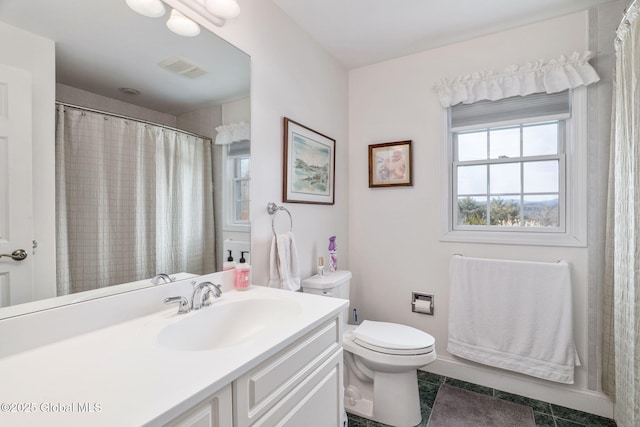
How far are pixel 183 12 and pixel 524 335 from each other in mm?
2515

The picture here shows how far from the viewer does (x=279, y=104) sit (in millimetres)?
1764

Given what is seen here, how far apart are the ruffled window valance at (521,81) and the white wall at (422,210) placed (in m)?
0.08

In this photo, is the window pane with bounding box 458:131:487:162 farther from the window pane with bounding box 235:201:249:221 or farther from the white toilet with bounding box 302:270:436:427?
the window pane with bounding box 235:201:249:221

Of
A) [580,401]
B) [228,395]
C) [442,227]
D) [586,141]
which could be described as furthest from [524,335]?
[228,395]

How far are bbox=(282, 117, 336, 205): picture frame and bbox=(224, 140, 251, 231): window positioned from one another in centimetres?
30

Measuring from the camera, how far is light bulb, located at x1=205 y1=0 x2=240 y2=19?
51.3 inches

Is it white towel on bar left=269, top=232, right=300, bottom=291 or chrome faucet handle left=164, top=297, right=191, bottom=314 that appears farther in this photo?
white towel on bar left=269, top=232, right=300, bottom=291

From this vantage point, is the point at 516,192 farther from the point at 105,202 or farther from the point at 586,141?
the point at 105,202

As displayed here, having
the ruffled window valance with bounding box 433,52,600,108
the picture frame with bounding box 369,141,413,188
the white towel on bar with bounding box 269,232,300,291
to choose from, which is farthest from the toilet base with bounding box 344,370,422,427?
the ruffled window valance with bounding box 433,52,600,108

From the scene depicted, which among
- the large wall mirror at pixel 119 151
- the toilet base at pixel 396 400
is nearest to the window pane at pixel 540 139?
the toilet base at pixel 396 400

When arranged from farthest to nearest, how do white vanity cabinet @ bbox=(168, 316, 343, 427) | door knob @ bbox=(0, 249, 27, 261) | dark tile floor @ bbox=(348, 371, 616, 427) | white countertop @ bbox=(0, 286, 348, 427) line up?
dark tile floor @ bbox=(348, 371, 616, 427)
door knob @ bbox=(0, 249, 27, 261)
white vanity cabinet @ bbox=(168, 316, 343, 427)
white countertop @ bbox=(0, 286, 348, 427)

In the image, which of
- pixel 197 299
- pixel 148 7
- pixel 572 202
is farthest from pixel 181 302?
pixel 572 202

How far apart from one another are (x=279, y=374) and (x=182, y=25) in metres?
1.38

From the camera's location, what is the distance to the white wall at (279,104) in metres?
1.59
